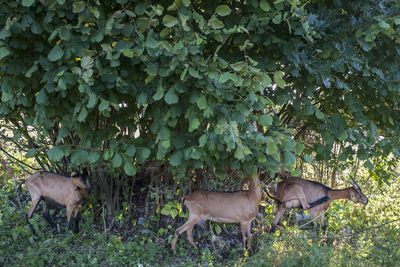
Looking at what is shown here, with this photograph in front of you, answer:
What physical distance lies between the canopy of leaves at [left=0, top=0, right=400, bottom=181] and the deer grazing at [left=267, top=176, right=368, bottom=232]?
583mm

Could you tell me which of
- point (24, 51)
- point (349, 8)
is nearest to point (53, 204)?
Answer: point (24, 51)

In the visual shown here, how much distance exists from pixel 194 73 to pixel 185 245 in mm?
2182

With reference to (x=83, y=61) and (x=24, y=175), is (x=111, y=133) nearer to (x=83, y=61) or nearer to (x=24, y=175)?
(x=83, y=61)

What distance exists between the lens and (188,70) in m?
2.46

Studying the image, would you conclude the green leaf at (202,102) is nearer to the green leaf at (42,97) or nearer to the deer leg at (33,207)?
the green leaf at (42,97)

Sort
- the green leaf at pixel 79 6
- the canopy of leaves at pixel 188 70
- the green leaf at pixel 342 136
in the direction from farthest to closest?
1. the green leaf at pixel 342 136
2. the canopy of leaves at pixel 188 70
3. the green leaf at pixel 79 6

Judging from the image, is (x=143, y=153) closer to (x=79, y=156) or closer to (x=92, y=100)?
(x=79, y=156)

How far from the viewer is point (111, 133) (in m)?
3.19

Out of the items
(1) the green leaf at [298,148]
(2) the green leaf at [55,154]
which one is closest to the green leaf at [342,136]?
(1) the green leaf at [298,148]

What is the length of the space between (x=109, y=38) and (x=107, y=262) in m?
2.02

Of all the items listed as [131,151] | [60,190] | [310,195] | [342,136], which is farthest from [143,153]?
[310,195]

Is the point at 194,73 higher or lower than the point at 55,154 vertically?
higher

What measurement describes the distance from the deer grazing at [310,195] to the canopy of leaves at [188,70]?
0.58 metres

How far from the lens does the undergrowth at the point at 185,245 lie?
3.58 metres
